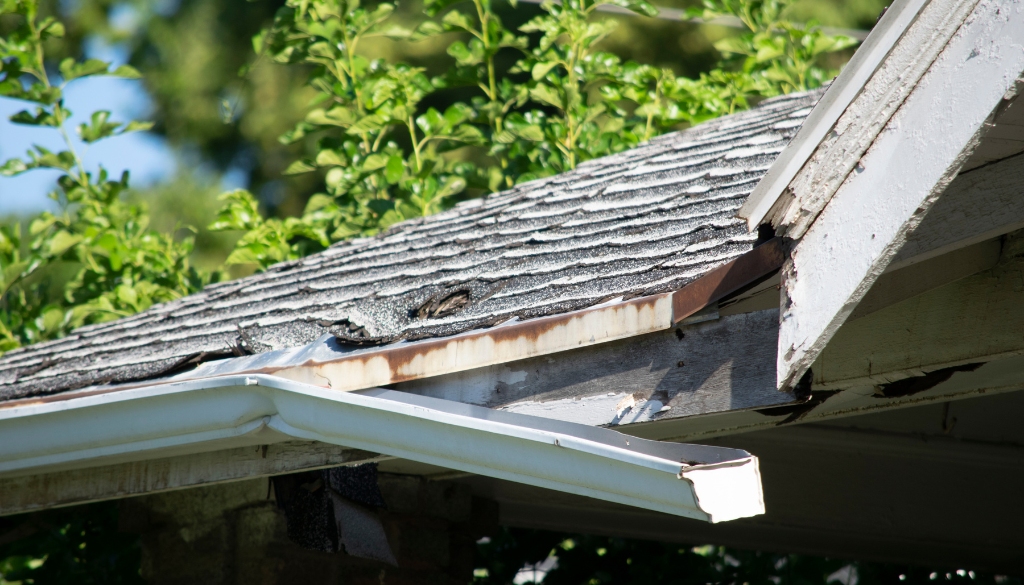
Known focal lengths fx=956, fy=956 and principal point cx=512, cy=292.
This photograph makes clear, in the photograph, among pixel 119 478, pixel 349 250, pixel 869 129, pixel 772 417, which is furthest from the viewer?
pixel 349 250

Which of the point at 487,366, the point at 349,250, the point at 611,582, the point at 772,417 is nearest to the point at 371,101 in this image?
the point at 349,250

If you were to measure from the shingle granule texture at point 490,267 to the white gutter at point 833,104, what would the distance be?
0.37 m

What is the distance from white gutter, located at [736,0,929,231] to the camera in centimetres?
122

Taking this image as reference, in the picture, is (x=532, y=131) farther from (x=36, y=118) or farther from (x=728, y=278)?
(x=728, y=278)

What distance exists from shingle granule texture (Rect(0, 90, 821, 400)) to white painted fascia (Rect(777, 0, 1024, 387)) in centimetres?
42

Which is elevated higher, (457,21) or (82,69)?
(457,21)

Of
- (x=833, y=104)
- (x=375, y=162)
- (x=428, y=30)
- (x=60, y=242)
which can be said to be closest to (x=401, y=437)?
(x=833, y=104)

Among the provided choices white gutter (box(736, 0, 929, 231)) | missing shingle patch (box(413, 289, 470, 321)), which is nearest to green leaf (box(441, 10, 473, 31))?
missing shingle patch (box(413, 289, 470, 321))

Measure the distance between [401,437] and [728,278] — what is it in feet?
2.16

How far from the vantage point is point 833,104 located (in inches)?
50.6

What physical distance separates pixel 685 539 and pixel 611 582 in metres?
0.57

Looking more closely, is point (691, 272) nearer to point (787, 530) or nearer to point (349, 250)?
point (787, 530)

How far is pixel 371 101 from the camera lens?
15.4 ft

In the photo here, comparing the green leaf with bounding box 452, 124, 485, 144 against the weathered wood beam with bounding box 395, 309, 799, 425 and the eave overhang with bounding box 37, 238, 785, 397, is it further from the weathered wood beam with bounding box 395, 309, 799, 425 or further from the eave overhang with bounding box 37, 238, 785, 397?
the weathered wood beam with bounding box 395, 309, 799, 425
